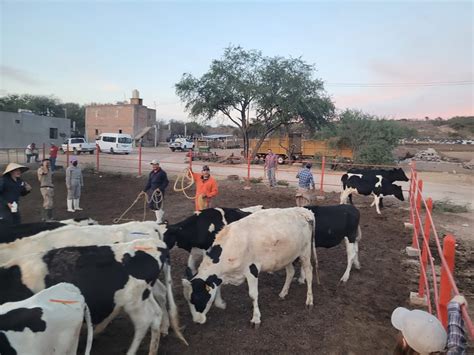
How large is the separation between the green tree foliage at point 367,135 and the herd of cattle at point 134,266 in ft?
65.3

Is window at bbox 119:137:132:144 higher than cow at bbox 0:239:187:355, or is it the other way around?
window at bbox 119:137:132:144

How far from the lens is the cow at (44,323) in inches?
122

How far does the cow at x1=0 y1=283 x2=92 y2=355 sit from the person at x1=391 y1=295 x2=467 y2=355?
2.74 metres

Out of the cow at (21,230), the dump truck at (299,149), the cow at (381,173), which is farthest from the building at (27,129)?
the cow at (21,230)

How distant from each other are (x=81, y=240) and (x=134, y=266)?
1.26m

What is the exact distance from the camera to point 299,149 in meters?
31.3

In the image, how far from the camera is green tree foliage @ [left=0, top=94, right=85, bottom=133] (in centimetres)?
6625

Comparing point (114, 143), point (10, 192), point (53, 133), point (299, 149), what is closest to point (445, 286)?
point (10, 192)

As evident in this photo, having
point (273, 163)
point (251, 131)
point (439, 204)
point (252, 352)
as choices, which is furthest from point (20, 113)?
point (252, 352)

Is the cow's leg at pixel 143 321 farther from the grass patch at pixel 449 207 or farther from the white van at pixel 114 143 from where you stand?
the white van at pixel 114 143

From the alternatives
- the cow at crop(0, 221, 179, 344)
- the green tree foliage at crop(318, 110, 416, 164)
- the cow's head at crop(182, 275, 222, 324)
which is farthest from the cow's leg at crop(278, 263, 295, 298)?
the green tree foliage at crop(318, 110, 416, 164)

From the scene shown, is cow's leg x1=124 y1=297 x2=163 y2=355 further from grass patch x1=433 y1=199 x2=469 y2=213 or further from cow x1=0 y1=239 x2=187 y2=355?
grass patch x1=433 y1=199 x2=469 y2=213

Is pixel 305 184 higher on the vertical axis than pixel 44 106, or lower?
lower

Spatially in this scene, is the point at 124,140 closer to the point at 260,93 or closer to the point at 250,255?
the point at 260,93
